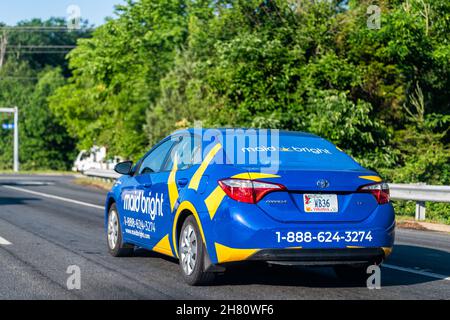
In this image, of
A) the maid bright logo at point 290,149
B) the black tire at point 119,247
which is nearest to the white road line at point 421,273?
the maid bright logo at point 290,149

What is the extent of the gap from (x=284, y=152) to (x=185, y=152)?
121 centimetres

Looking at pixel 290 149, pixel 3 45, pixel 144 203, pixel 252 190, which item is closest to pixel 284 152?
pixel 290 149

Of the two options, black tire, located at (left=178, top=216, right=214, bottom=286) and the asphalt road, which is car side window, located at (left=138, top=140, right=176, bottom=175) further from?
black tire, located at (left=178, top=216, right=214, bottom=286)

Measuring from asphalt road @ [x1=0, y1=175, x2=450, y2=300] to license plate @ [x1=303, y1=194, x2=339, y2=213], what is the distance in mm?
770

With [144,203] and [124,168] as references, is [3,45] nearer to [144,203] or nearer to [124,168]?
[124,168]

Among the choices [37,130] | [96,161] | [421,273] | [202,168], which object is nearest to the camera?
[202,168]

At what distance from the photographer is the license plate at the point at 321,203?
8.20 meters

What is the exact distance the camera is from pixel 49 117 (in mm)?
80625

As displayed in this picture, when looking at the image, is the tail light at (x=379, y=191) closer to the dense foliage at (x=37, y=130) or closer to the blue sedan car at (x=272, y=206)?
the blue sedan car at (x=272, y=206)

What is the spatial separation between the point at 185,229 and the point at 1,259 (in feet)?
9.75

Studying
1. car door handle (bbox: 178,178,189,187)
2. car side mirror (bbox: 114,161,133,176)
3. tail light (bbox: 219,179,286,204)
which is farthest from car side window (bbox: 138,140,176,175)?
tail light (bbox: 219,179,286,204)

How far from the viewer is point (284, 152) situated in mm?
8930

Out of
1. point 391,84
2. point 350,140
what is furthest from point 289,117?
point 391,84
